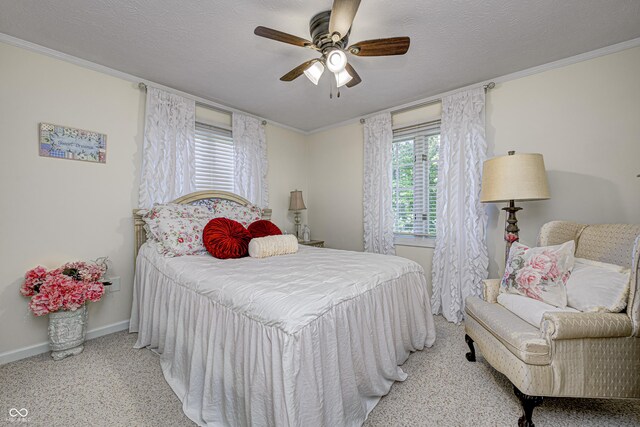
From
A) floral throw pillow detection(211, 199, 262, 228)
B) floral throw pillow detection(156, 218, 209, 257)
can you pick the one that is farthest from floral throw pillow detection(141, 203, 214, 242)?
floral throw pillow detection(211, 199, 262, 228)

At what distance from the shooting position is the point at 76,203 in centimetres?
232

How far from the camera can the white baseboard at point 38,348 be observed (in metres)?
2.00

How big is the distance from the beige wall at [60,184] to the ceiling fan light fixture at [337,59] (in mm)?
2129

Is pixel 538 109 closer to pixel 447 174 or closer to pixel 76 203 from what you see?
pixel 447 174

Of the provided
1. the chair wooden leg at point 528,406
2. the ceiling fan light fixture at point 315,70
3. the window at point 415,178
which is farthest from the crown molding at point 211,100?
the chair wooden leg at point 528,406

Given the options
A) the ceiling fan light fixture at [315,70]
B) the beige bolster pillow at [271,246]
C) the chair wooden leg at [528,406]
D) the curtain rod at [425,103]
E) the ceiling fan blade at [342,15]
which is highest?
the curtain rod at [425,103]

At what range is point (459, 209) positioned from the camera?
A: 285 centimetres

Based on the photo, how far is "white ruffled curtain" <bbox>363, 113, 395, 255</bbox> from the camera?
11.1 ft

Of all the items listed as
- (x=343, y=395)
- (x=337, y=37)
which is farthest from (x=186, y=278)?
(x=337, y=37)

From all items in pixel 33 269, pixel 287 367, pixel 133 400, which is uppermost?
pixel 33 269

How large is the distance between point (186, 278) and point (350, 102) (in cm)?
266

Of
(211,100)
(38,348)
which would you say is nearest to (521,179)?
(211,100)

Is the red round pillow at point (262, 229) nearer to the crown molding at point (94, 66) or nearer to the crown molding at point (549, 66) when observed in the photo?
the crown molding at point (94, 66)

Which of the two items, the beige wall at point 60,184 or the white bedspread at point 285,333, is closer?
the white bedspread at point 285,333
